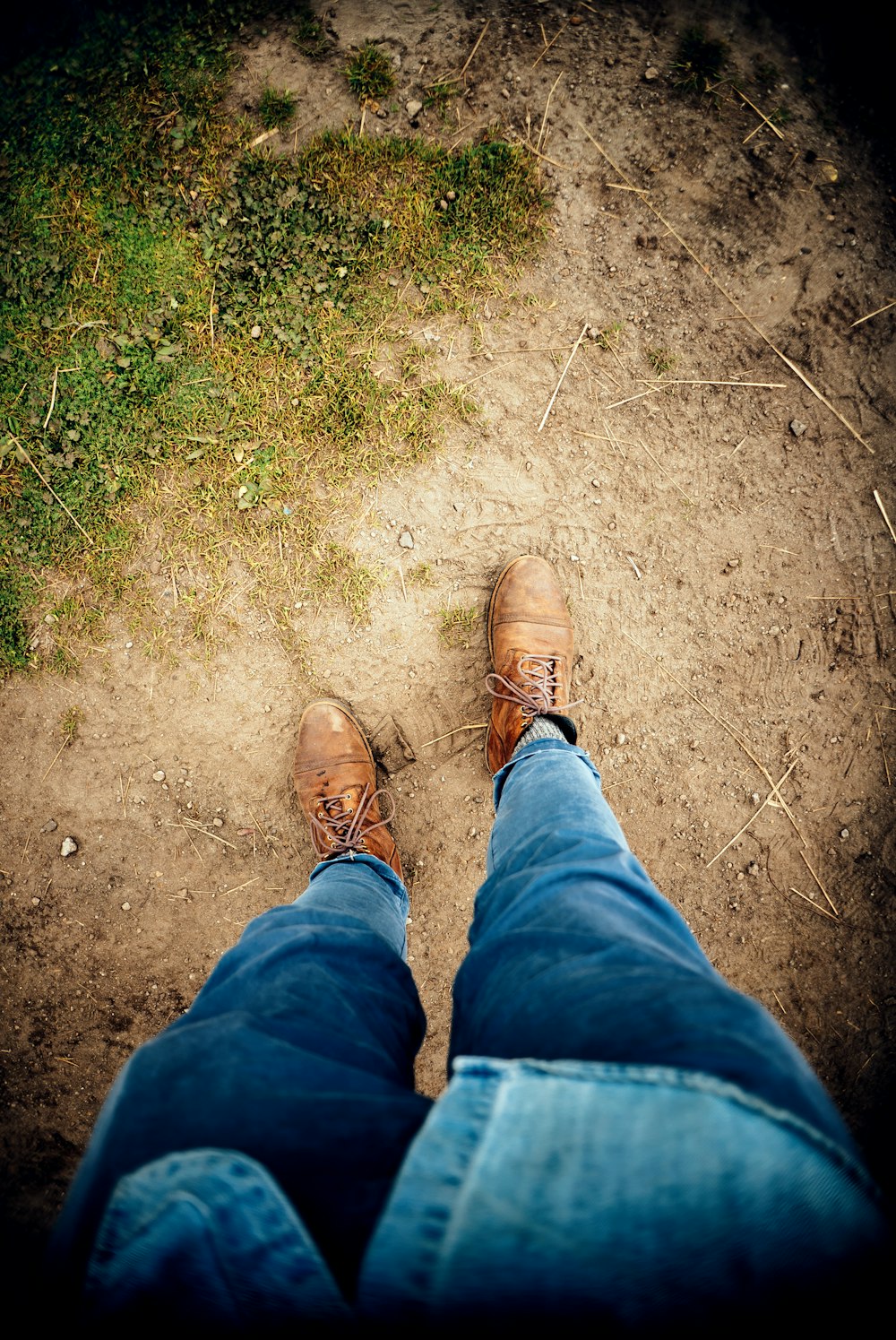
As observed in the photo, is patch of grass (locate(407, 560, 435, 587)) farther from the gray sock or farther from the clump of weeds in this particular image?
the gray sock

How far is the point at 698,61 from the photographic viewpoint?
2340 millimetres

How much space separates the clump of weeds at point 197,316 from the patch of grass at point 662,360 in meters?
0.66

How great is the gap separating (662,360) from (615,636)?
1106mm

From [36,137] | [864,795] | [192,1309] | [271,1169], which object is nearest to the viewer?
[192,1309]

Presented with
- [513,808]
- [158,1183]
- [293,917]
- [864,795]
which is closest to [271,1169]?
[158,1183]

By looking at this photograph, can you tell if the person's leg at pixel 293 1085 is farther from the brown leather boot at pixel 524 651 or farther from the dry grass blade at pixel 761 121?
the dry grass blade at pixel 761 121

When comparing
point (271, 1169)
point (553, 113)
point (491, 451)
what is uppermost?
point (553, 113)

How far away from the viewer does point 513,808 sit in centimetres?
193

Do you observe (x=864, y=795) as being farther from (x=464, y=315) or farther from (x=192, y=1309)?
(x=192, y=1309)

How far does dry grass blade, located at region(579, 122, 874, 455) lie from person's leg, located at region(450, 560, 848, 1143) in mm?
1723

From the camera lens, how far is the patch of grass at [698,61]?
2.33 m

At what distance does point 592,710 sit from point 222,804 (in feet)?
5.04

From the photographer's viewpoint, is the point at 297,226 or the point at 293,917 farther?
the point at 297,226

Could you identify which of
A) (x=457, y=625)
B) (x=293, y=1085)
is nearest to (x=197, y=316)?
(x=457, y=625)
